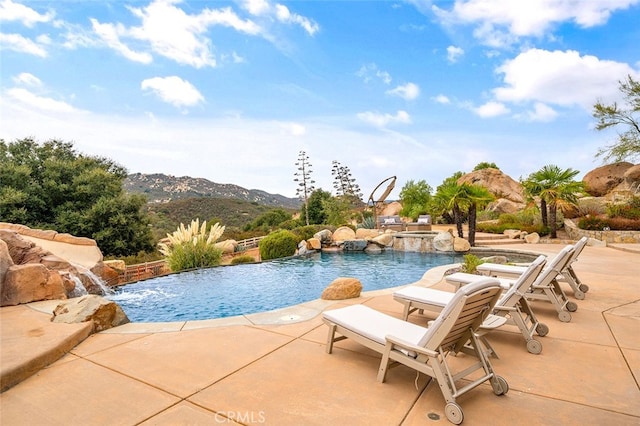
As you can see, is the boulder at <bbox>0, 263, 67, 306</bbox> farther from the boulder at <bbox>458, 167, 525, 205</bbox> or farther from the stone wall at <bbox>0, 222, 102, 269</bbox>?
the boulder at <bbox>458, 167, 525, 205</bbox>

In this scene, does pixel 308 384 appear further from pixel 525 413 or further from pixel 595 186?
pixel 595 186

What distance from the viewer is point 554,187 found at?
13078 mm

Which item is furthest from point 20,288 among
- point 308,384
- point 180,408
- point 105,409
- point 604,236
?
point 604,236

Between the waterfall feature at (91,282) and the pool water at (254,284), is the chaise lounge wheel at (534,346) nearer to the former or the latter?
the pool water at (254,284)

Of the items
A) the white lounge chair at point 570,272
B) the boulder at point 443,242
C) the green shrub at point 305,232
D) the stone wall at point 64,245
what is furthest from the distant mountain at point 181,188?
the white lounge chair at point 570,272

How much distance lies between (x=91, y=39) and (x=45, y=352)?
27.2ft

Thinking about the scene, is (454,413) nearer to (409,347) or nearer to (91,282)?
(409,347)

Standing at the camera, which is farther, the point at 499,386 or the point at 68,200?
the point at 68,200

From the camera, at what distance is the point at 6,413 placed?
215 centimetres

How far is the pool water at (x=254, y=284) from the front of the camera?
6328 millimetres

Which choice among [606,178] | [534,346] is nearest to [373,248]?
[534,346]

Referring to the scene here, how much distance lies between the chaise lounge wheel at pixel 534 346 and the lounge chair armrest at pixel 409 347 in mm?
1518

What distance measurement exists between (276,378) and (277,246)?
10.5m

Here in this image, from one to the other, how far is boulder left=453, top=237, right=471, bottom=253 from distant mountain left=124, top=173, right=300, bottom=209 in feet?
117
